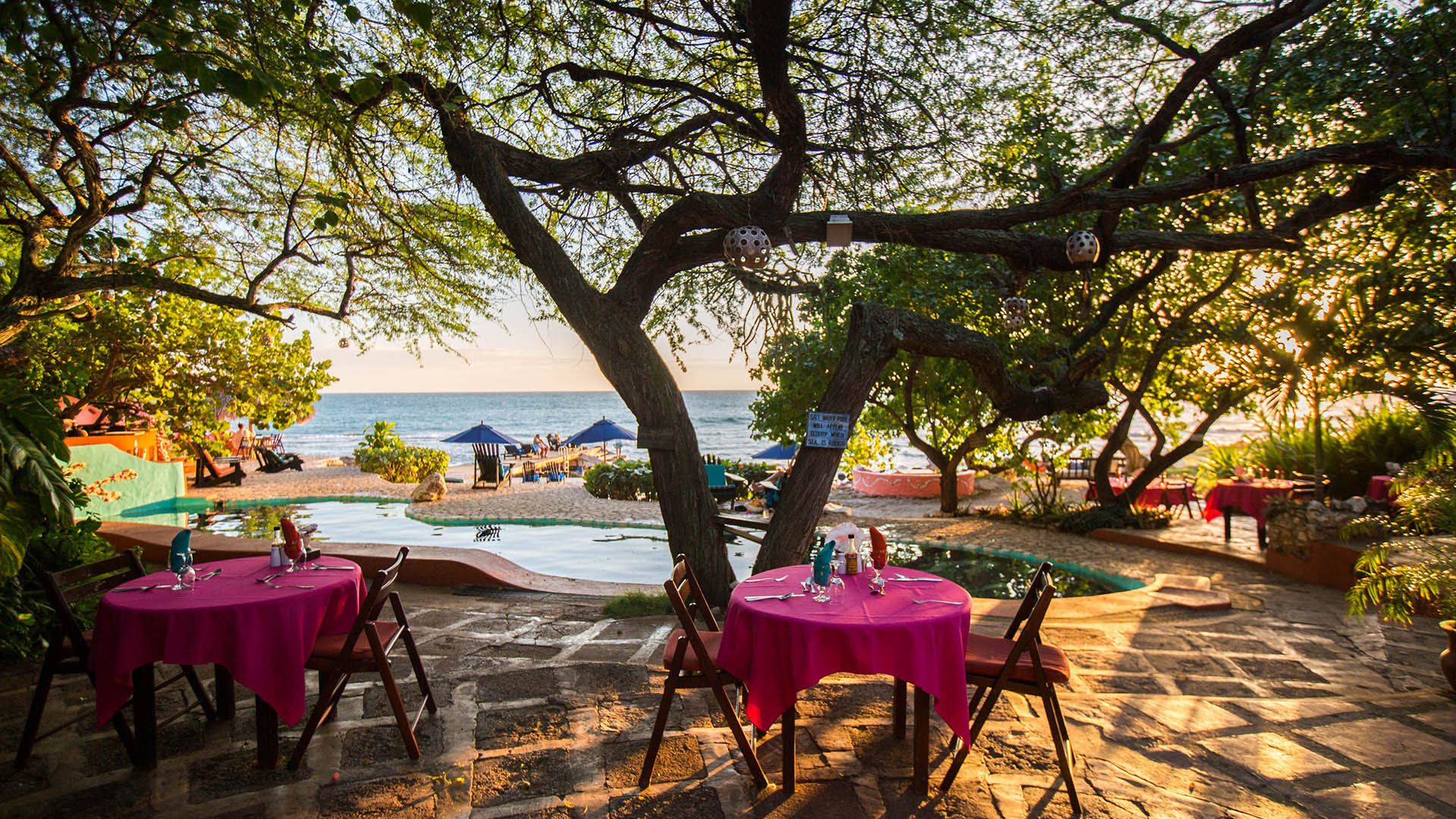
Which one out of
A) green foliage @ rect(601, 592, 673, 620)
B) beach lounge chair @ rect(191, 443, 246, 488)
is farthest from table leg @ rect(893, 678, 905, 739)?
beach lounge chair @ rect(191, 443, 246, 488)

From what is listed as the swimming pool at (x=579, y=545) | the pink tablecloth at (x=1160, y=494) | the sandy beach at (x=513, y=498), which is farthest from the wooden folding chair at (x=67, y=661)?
the pink tablecloth at (x=1160, y=494)

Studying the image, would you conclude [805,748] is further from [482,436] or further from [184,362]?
[482,436]

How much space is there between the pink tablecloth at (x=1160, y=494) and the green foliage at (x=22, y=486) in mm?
11543

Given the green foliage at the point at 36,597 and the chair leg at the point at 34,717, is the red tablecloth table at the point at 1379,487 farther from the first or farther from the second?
the green foliage at the point at 36,597

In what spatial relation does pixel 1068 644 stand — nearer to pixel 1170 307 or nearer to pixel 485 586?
pixel 485 586

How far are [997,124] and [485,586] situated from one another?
548cm

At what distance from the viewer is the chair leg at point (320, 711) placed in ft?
10.2

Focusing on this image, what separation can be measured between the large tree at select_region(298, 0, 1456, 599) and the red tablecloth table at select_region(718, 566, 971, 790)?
81.9 inches

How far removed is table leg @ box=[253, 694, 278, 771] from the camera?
3.13m

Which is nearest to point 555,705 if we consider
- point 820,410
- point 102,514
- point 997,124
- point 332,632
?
point 332,632

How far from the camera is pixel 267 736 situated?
3.14 metres

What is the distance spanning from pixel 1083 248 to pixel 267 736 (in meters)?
5.05

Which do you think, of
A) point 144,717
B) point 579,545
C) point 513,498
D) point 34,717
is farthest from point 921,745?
point 513,498

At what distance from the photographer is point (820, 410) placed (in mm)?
5039
